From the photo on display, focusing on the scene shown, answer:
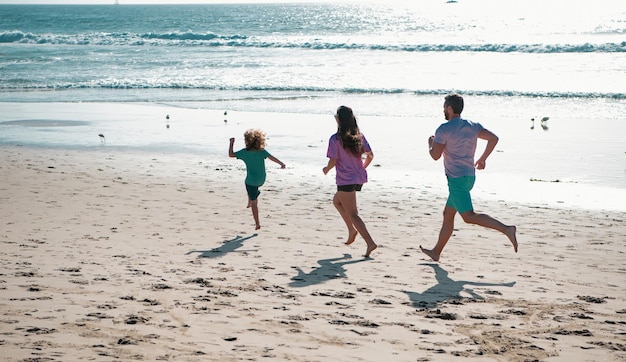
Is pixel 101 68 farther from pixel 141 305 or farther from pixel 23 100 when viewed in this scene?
pixel 141 305

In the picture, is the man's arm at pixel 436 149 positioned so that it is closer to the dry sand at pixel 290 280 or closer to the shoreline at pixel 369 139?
the dry sand at pixel 290 280

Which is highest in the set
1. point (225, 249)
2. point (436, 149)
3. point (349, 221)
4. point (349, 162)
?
point (436, 149)

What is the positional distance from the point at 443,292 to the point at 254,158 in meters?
2.99

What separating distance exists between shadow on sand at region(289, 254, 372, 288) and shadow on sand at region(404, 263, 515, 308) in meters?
0.72

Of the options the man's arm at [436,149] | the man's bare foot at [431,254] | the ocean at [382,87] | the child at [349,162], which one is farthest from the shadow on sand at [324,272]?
the ocean at [382,87]

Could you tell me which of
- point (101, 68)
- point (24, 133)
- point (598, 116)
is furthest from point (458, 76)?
point (24, 133)

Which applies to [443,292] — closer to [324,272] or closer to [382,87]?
[324,272]

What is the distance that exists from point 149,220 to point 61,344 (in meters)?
3.82

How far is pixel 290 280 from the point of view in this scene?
5.92 m

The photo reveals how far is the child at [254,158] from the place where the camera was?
309 inches

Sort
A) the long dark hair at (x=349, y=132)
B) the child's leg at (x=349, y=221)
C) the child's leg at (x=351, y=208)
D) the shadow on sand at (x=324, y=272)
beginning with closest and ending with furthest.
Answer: the shadow on sand at (x=324, y=272) → the long dark hair at (x=349, y=132) → the child's leg at (x=351, y=208) → the child's leg at (x=349, y=221)

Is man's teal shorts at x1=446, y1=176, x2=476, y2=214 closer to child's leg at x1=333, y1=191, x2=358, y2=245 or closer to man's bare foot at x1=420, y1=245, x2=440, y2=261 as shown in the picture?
man's bare foot at x1=420, y1=245, x2=440, y2=261

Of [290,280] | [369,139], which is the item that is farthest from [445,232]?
[369,139]

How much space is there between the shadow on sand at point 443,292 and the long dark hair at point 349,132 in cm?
139
